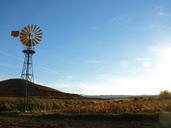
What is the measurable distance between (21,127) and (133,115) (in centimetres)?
1005

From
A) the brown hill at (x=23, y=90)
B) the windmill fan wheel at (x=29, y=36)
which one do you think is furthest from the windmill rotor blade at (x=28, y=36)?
the brown hill at (x=23, y=90)

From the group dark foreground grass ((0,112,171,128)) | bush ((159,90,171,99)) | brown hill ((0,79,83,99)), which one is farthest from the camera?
bush ((159,90,171,99))

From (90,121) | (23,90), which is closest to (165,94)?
(23,90)

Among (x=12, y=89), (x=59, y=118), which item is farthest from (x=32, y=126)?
(x=12, y=89)

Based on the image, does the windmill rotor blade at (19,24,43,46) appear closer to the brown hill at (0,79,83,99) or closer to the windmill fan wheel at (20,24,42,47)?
the windmill fan wheel at (20,24,42,47)

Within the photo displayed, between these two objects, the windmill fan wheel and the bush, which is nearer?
the windmill fan wheel

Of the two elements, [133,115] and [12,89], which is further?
[12,89]

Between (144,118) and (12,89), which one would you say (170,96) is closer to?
(12,89)

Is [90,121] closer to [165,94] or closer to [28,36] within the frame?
[28,36]

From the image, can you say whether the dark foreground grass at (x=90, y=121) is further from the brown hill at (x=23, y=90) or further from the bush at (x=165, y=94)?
the bush at (x=165, y=94)

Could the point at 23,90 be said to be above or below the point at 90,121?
above

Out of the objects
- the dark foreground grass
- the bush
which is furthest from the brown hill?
the dark foreground grass

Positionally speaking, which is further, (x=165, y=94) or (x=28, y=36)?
(x=165, y=94)

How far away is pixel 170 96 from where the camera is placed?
7912cm
